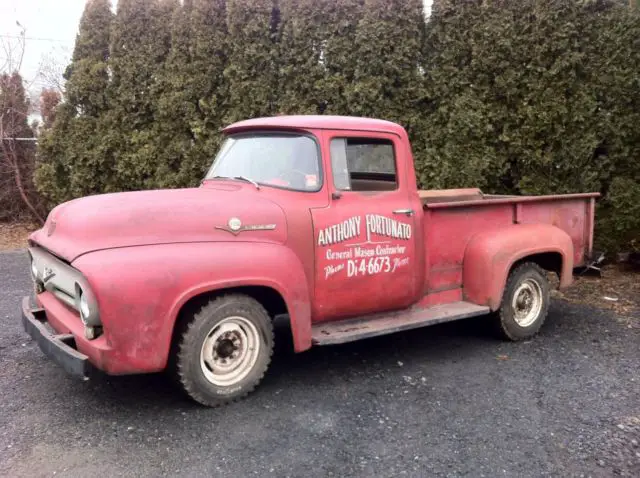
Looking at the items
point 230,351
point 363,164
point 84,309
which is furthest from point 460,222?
point 84,309

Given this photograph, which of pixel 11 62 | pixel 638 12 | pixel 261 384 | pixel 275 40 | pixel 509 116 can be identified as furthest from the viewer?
pixel 11 62

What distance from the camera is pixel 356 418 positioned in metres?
3.59

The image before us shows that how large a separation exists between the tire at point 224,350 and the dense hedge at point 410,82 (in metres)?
4.56

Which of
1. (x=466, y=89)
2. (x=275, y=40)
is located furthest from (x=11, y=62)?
(x=466, y=89)

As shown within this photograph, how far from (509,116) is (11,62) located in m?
9.76

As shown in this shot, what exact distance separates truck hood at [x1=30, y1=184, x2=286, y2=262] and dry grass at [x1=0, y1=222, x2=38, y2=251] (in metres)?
6.93

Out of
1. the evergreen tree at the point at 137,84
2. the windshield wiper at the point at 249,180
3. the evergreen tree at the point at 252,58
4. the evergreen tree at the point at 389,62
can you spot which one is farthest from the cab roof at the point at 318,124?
the evergreen tree at the point at 137,84

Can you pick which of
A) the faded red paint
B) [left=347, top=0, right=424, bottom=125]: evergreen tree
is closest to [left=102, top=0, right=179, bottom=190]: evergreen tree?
[left=347, top=0, right=424, bottom=125]: evergreen tree

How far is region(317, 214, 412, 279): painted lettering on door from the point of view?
405 cm

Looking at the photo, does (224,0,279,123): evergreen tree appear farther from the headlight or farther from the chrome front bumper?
the headlight

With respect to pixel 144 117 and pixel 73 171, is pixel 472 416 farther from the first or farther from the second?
pixel 73 171

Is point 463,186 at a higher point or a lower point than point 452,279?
higher

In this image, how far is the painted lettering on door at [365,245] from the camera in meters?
4.05

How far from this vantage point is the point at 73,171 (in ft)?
32.6
